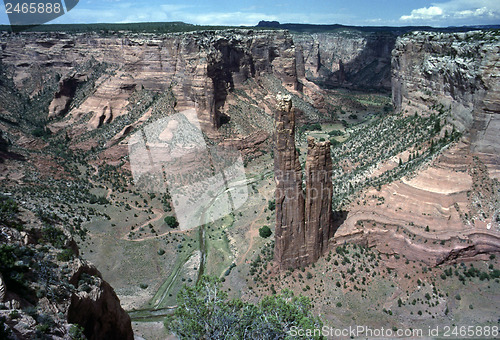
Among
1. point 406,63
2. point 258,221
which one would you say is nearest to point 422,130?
point 406,63

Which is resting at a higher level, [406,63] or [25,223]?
[406,63]

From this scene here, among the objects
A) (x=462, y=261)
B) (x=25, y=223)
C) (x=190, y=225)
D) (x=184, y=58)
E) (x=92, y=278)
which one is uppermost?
(x=184, y=58)

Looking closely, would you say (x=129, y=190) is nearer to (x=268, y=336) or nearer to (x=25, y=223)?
(x=25, y=223)

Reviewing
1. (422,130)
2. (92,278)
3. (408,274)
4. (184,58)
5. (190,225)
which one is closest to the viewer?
(92,278)
